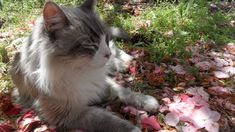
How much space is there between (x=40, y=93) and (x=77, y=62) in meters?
0.45

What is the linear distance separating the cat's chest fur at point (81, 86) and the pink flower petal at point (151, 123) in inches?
18.0

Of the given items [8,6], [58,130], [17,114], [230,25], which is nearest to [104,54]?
[58,130]

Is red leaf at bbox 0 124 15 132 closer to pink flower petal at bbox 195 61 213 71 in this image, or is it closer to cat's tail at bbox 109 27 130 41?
cat's tail at bbox 109 27 130 41

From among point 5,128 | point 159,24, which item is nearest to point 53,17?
point 5,128

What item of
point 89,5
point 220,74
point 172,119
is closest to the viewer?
point 172,119

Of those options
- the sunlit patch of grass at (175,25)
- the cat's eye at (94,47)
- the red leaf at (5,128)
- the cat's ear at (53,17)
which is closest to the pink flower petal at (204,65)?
the sunlit patch of grass at (175,25)

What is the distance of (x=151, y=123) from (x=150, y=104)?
0.25 m

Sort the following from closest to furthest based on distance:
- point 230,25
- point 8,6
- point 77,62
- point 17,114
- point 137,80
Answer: point 77,62 < point 17,114 < point 137,80 < point 230,25 < point 8,6

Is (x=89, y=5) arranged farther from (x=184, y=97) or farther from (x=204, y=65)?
(x=204, y=65)

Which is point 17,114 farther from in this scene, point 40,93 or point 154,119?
point 154,119

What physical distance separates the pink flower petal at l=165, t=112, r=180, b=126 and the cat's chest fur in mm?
592

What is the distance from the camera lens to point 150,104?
9.59 ft

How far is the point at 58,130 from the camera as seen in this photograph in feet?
9.16

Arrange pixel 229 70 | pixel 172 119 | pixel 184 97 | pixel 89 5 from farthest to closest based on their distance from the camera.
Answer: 1. pixel 229 70
2. pixel 184 97
3. pixel 89 5
4. pixel 172 119
